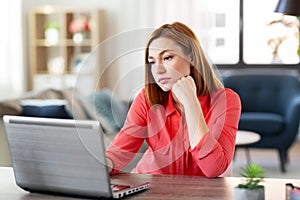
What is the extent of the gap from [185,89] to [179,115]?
26 cm

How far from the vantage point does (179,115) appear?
6.17ft

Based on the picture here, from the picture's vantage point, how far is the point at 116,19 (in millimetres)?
6836

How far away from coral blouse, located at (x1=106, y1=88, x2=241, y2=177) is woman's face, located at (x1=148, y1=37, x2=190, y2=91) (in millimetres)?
208

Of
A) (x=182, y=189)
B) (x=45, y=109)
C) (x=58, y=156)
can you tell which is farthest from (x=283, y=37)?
(x=58, y=156)

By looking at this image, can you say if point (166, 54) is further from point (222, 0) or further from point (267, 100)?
point (222, 0)

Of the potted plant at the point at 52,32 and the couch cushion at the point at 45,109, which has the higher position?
the potted plant at the point at 52,32

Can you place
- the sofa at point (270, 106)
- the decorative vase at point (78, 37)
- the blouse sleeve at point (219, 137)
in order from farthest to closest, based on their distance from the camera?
the decorative vase at point (78, 37) < the sofa at point (270, 106) < the blouse sleeve at point (219, 137)

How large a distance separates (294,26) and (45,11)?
271 centimetres

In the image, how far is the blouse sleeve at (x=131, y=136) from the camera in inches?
72.6

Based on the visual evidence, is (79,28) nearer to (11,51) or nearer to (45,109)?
(11,51)

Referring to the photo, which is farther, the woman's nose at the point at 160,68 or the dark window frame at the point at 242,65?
the dark window frame at the point at 242,65

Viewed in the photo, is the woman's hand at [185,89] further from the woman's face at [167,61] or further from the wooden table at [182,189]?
the wooden table at [182,189]

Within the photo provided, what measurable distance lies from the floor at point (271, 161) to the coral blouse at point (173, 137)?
3.21 meters

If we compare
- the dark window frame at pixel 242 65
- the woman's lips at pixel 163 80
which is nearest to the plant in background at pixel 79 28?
the dark window frame at pixel 242 65
